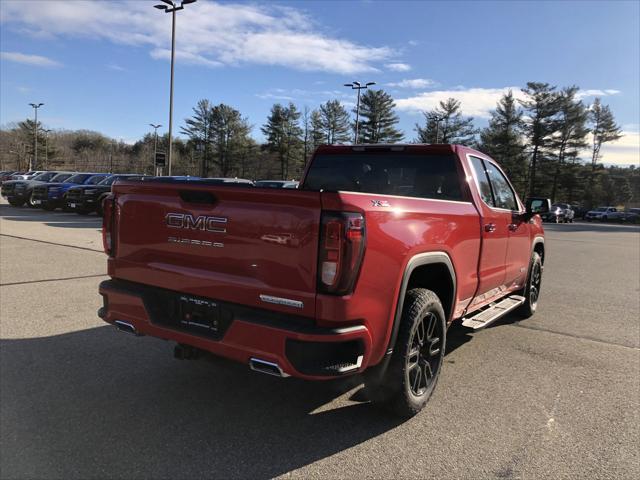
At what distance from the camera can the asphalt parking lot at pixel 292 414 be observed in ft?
9.26

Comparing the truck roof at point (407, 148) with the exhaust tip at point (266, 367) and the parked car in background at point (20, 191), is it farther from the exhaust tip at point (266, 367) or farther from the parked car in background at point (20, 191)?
the parked car in background at point (20, 191)

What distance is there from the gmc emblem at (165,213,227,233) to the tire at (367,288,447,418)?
1327 mm

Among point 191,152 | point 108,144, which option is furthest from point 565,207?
point 108,144

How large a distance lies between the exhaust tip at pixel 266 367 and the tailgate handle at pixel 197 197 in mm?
986

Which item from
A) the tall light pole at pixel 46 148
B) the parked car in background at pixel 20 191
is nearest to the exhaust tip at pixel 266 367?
the parked car in background at pixel 20 191

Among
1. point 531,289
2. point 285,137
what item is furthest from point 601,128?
point 531,289

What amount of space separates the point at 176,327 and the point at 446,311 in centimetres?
207

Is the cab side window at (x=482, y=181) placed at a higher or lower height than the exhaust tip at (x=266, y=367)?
higher

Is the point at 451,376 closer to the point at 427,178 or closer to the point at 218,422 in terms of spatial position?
the point at 427,178

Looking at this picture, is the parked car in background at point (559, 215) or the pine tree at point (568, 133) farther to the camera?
the pine tree at point (568, 133)

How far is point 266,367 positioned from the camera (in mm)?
2727

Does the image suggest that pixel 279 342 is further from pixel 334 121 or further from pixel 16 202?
pixel 334 121

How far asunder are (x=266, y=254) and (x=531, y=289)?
486cm

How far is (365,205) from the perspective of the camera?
2678 millimetres
